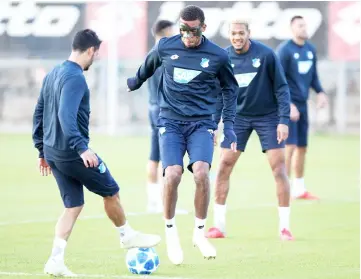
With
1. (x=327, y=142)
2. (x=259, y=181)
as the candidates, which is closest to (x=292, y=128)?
(x=259, y=181)

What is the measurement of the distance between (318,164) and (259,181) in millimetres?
3569

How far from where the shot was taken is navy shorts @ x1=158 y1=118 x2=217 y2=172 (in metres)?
10.2

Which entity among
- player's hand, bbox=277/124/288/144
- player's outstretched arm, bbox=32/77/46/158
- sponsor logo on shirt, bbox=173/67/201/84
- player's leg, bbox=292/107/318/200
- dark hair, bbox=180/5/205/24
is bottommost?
player's leg, bbox=292/107/318/200

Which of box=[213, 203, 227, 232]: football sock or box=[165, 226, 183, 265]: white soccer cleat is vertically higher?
box=[165, 226, 183, 265]: white soccer cleat

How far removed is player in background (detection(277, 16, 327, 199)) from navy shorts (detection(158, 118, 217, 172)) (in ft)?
19.9

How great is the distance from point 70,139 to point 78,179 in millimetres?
517

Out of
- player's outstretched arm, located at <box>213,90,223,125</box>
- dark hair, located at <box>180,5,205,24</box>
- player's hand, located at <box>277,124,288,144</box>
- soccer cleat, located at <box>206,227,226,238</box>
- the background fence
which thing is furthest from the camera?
the background fence

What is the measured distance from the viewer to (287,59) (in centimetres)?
1628

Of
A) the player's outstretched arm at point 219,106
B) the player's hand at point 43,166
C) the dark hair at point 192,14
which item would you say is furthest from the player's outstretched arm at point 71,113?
the player's outstretched arm at point 219,106

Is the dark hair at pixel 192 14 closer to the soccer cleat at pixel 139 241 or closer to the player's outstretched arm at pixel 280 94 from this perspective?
the player's outstretched arm at pixel 280 94

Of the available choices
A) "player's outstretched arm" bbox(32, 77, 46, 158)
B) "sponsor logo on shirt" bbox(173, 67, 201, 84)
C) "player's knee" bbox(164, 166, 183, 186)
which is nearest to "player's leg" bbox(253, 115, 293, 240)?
"sponsor logo on shirt" bbox(173, 67, 201, 84)

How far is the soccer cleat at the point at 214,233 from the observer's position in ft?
40.3

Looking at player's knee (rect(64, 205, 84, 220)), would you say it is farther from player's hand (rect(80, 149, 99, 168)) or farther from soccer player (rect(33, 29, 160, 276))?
player's hand (rect(80, 149, 99, 168))

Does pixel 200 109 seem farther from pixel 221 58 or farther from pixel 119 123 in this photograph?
pixel 119 123
